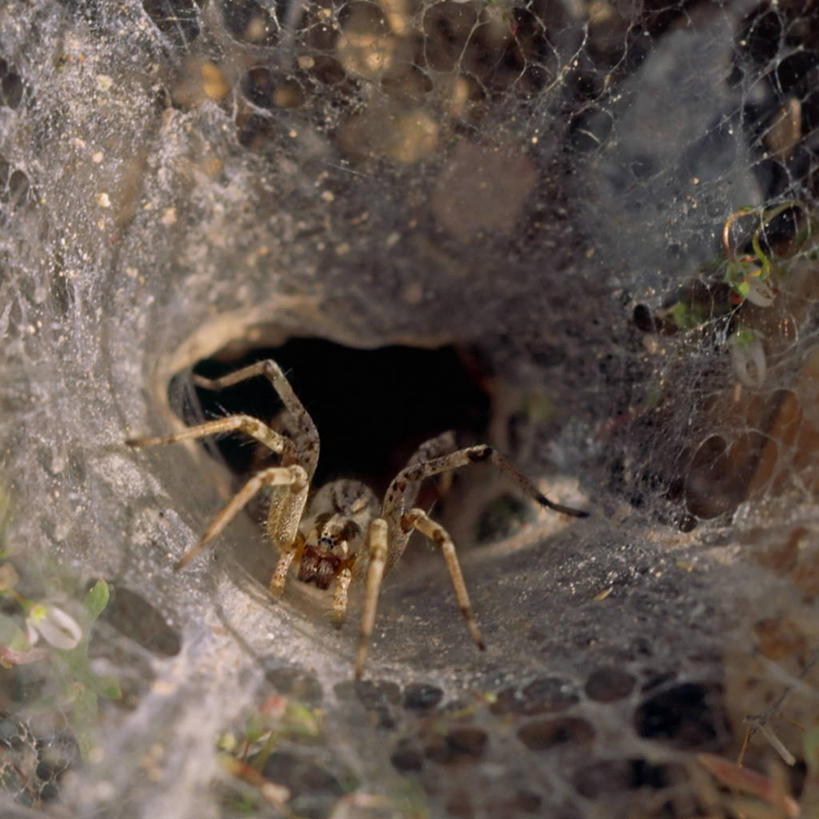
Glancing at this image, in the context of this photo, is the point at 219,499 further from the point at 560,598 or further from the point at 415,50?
the point at 415,50

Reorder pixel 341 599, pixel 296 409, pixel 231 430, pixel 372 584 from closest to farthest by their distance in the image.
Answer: pixel 372 584, pixel 341 599, pixel 231 430, pixel 296 409

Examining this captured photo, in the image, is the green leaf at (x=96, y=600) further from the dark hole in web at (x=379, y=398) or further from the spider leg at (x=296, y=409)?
the dark hole in web at (x=379, y=398)

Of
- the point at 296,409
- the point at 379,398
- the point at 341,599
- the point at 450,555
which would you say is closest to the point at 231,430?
the point at 296,409

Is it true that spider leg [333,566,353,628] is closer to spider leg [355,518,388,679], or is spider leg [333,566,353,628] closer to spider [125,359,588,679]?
spider [125,359,588,679]

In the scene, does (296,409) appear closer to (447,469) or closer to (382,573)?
(447,469)

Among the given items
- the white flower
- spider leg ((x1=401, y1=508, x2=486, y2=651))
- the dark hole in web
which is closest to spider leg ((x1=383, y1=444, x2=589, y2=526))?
spider leg ((x1=401, y1=508, x2=486, y2=651))

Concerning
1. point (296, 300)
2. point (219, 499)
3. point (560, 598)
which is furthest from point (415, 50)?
point (560, 598)
